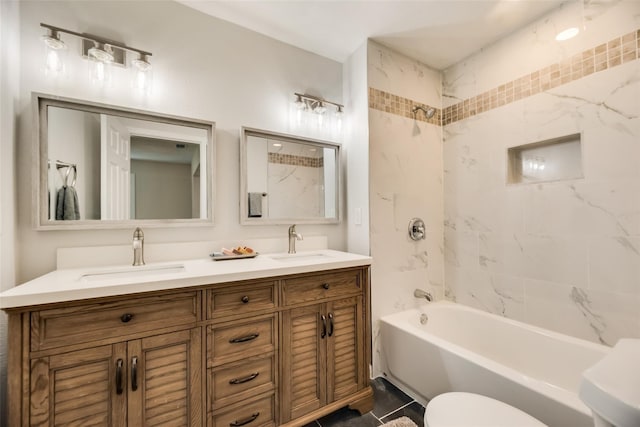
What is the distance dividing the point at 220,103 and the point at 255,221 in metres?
0.81

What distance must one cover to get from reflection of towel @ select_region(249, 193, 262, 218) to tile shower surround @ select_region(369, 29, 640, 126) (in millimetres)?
1084

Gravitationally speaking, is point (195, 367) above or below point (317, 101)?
below

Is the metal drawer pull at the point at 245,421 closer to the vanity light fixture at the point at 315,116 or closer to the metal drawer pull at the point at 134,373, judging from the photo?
the metal drawer pull at the point at 134,373

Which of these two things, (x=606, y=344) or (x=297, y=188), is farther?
(x=297, y=188)

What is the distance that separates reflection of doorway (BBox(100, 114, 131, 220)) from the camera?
1.43m

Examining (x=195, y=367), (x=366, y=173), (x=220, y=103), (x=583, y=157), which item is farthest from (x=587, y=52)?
(x=195, y=367)

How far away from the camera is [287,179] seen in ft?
6.59

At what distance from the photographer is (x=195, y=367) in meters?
1.17

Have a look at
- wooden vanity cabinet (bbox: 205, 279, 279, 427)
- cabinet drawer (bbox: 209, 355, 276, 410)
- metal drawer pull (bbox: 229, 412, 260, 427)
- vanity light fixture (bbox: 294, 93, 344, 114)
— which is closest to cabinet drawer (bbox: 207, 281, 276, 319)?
wooden vanity cabinet (bbox: 205, 279, 279, 427)

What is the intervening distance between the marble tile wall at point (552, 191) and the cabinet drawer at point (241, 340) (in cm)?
172

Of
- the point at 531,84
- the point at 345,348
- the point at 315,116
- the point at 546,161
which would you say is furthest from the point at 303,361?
the point at 531,84

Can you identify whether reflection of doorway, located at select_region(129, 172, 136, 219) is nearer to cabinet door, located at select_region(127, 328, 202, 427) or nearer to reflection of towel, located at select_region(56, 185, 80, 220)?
reflection of towel, located at select_region(56, 185, 80, 220)

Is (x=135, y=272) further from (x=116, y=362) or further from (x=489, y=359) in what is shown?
(x=489, y=359)

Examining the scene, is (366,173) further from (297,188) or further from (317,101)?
(317,101)
